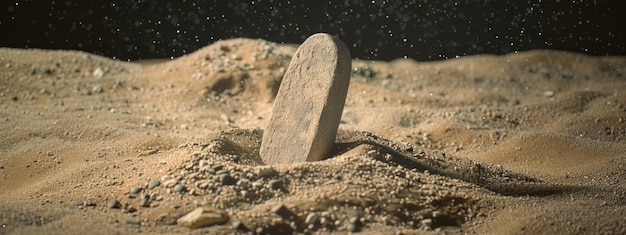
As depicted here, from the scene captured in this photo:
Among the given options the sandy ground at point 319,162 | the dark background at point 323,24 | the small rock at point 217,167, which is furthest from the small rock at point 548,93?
the small rock at point 217,167

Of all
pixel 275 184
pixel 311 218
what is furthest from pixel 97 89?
pixel 311 218

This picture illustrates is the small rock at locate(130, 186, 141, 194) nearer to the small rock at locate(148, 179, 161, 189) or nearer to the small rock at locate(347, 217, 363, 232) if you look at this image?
the small rock at locate(148, 179, 161, 189)

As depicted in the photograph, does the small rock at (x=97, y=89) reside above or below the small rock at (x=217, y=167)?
below

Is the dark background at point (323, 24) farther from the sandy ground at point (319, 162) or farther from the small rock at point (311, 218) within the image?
the small rock at point (311, 218)

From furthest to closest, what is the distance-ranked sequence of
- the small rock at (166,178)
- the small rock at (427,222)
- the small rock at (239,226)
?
1. the small rock at (166,178)
2. the small rock at (427,222)
3. the small rock at (239,226)

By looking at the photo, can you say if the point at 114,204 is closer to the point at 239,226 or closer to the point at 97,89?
the point at 239,226
